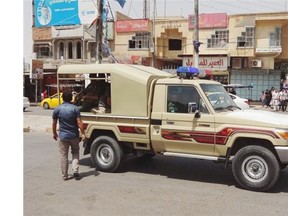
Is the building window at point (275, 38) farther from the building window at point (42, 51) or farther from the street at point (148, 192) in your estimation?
the street at point (148, 192)

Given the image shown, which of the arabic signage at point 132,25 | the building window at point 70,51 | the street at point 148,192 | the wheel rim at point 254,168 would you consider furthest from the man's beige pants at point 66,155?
the building window at point 70,51

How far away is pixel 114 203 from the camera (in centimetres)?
563

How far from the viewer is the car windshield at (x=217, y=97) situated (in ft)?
22.5

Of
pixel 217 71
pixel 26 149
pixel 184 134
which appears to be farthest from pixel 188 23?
pixel 184 134

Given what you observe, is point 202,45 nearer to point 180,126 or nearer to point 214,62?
point 214,62

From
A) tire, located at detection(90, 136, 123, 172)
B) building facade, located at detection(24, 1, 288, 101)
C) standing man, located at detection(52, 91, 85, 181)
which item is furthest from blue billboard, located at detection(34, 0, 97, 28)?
standing man, located at detection(52, 91, 85, 181)

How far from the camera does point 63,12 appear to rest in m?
36.7

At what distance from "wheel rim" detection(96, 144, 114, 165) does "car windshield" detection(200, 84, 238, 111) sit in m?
2.29

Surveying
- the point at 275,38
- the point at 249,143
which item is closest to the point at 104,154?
the point at 249,143

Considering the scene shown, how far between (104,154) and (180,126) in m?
1.86

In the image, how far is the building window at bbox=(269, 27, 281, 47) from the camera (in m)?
31.0

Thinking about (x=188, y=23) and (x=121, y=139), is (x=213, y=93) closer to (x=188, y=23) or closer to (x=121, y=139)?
(x=121, y=139)

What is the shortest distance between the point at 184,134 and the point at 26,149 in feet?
17.5

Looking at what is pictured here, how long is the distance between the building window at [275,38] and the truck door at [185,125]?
26.4 metres
